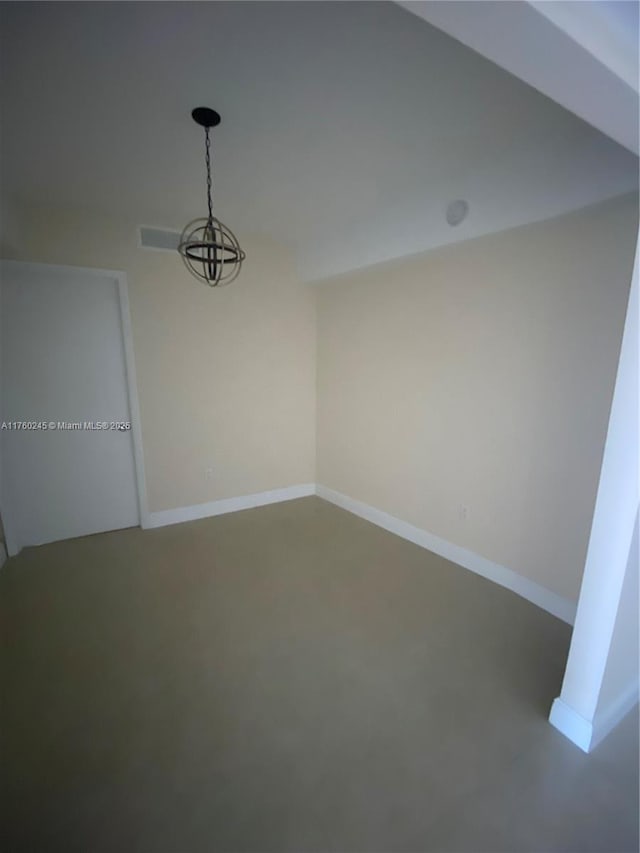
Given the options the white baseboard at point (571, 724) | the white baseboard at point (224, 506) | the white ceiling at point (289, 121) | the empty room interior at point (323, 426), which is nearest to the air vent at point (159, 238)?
the empty room interior at point (323, 426)

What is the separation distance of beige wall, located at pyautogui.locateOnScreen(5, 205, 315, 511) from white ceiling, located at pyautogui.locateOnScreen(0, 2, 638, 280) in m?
0.39

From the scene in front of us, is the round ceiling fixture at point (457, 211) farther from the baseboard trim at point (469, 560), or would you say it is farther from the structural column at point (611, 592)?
the baseboard trim at point (469, 560)

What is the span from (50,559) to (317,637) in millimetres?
2356

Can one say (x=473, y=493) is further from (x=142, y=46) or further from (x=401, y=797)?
(x=142, y=46)

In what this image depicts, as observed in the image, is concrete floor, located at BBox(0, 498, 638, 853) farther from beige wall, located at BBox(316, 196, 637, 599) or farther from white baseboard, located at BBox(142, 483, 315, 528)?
white baseboard, located at BBox(142, 483, 315, 528)

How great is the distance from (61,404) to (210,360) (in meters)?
1.32

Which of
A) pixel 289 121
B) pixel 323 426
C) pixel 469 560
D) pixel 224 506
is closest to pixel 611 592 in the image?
pixel 469 560

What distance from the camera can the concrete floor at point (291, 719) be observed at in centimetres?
135

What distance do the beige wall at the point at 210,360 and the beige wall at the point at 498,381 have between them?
0.67 meters

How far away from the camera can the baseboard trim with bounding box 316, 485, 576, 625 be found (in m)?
2.49

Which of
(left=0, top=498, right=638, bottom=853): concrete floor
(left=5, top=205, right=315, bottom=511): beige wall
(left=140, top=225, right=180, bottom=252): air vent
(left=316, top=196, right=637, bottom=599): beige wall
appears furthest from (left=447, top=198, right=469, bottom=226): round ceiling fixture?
(left=0, top=498, right=638, bottom=853): concrete floor

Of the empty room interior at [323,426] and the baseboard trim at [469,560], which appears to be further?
the baseboard trim at [469,560]

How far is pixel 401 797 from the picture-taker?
1435 mm

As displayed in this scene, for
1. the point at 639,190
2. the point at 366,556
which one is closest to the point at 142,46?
the point at 639,190
